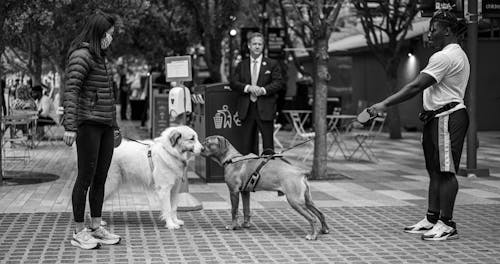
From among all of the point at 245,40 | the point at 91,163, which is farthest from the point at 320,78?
the point at 245,40

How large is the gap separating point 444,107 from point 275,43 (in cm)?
1850

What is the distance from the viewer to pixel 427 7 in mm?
13438

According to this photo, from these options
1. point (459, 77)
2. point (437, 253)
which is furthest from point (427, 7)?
point (437, 253)

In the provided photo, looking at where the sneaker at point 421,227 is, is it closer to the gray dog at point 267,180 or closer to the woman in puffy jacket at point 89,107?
the gray dog at point 267,180

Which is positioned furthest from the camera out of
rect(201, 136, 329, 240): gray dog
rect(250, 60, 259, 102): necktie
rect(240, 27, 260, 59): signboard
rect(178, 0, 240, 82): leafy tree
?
rect(240, 27, 260, 59): signboard

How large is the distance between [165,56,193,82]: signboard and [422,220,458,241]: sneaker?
12.7ft

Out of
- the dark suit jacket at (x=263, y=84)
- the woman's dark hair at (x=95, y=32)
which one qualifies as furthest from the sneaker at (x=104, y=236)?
the dark suit jacket at (x=263, y=84)

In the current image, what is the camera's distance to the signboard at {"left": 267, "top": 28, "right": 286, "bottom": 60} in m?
25.8

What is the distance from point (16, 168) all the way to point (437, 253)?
29.7ft

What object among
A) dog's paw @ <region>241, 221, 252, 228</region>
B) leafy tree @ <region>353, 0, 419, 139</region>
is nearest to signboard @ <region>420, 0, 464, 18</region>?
dog's paw @ <region>241, 221, 252, 228</region>

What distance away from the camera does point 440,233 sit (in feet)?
24.6

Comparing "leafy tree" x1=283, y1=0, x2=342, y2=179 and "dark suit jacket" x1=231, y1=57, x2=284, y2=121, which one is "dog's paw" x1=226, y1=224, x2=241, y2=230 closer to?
"dark suit jacket" x1=231, y1=57, x2=284, y2=121

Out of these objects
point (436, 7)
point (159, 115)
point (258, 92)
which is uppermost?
point (436, 7)

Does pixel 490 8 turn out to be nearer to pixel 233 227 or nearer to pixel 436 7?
pixel 436 7
